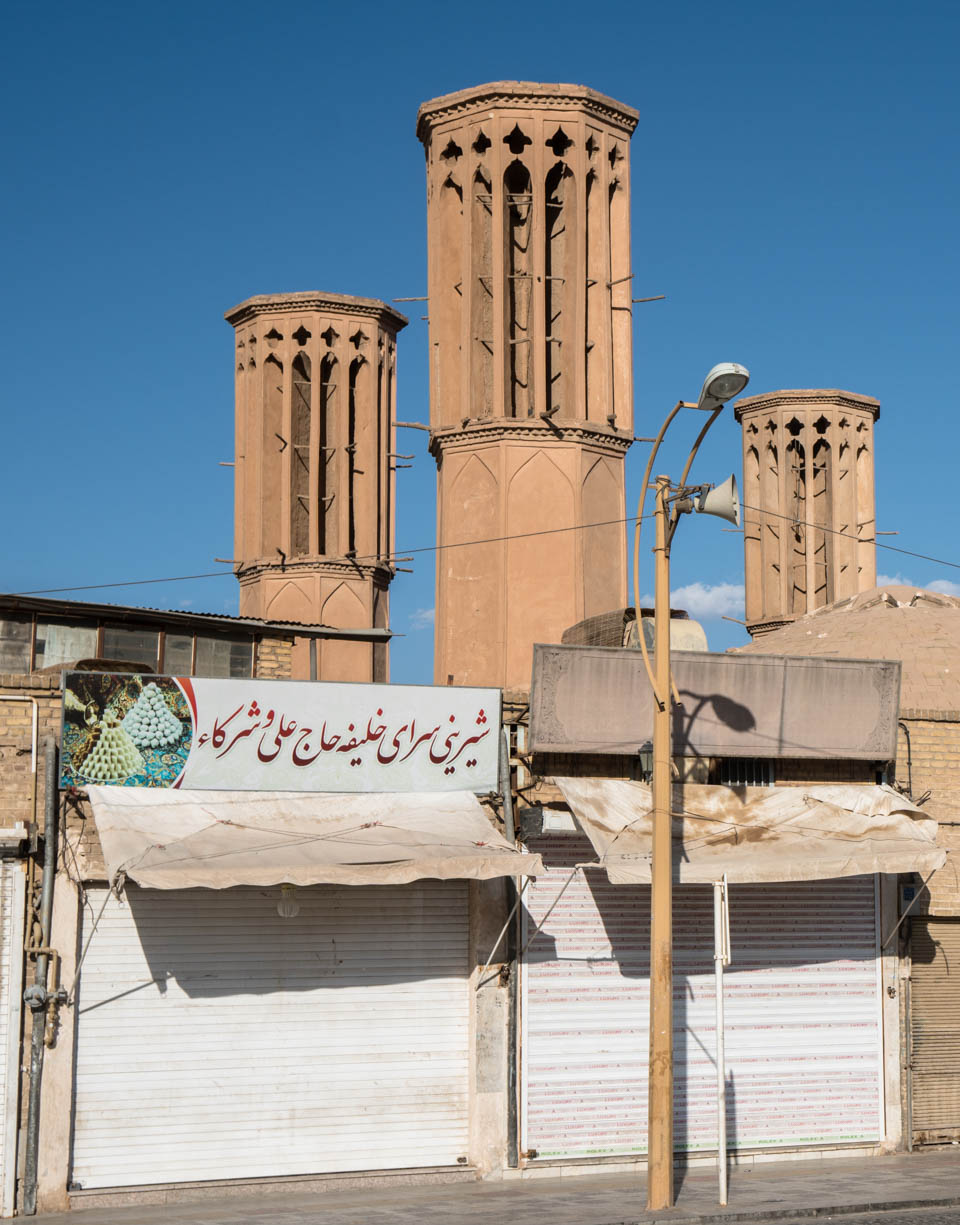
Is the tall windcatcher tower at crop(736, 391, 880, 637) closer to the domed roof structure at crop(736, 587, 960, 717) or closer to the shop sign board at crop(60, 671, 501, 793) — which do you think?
the domed roof structure at crop(736, 587, 960, 717)

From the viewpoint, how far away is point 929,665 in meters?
21.7

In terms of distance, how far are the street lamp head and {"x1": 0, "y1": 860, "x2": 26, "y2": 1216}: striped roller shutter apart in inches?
292

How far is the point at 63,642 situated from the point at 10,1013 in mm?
10186

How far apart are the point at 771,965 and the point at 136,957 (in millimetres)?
6815

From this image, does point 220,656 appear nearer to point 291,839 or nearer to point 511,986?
point 511,986

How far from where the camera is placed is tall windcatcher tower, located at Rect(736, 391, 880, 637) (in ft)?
180

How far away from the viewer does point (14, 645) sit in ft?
76.0

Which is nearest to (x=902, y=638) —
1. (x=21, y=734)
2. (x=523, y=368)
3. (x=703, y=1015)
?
(x=703, y=1015)

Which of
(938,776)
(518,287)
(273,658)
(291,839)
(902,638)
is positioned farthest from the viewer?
(518,287)

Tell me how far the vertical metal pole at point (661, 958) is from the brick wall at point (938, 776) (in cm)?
509

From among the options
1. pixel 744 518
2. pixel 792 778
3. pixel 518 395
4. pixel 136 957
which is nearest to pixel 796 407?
pixel 744 518

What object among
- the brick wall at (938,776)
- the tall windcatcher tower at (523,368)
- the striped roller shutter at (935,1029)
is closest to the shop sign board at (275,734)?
the brick wall at (938,776)

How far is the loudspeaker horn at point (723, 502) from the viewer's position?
45.3ft

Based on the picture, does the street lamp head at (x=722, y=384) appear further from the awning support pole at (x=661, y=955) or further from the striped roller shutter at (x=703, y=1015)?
the striped roller shutter at (x=703, y=1015)
